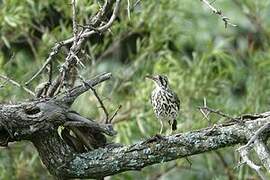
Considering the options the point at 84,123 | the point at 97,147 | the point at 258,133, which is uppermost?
the point at 258,133

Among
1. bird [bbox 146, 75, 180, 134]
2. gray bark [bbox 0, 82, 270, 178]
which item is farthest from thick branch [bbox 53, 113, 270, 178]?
bird [bbox 146, 75, 180, 134]

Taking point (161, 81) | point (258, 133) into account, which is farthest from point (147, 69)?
point (258, 133)

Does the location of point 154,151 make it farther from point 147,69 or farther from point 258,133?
point 147,69

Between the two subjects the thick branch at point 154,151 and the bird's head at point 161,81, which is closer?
the thick branch at point 154,151

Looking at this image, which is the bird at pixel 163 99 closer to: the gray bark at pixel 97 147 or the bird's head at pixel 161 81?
the bird's head at pixel 161 81

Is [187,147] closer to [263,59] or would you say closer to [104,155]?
[104,155]

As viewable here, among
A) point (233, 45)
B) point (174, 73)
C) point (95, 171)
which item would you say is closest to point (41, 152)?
point (95, 171)

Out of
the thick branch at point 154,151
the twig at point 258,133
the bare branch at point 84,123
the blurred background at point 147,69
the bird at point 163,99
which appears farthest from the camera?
the blurred background at point 147,69

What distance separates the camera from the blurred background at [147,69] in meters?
5.43

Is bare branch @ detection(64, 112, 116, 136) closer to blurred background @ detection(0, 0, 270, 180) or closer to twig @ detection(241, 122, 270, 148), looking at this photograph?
twig @ detection(241, 122, 270, 148)

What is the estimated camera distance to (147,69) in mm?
5809

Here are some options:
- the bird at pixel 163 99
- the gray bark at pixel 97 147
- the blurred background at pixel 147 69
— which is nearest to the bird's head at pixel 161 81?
the bird at pixel 163 99

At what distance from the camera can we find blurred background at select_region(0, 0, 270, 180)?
5.43 m

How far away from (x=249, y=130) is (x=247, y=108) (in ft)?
8.75
